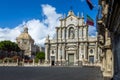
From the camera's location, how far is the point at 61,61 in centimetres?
11000

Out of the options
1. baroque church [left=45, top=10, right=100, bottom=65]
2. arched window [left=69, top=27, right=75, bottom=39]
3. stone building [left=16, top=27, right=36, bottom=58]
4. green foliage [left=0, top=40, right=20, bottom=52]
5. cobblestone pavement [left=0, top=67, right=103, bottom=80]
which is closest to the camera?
cobblestone pavement [left=0, top=67, right=103, bottom=80]

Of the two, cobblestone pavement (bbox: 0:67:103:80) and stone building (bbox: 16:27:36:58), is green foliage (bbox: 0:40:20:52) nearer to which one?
stone building (bbox: 16:27:36:58)

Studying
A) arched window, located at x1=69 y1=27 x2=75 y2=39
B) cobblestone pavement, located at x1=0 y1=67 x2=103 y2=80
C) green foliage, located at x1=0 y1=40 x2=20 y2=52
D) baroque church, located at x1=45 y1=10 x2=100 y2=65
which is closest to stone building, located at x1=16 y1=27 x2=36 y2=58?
green foliage, located at x1=0 y1=40 x2=20 y2=52

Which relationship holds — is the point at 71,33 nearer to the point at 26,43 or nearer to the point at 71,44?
the point at 71,44

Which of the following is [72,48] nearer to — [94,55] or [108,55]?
[94,55]

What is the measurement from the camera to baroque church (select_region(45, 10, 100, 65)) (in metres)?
107

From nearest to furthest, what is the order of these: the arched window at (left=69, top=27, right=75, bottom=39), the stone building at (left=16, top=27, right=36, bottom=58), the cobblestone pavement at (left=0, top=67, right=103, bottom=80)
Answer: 1. the cobblestone pavement at (left=0, top=67, right=103, bottom=80)
2. the arched window at (left=69, top=27, right=75, bottom=39)
3. the stone building at (left=16, top=27, right=36, bottom=58)

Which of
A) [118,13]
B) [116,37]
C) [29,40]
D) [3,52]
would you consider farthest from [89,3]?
[29,40]

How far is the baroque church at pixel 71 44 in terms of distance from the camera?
10703 cm

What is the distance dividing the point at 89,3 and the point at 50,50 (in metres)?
88.1

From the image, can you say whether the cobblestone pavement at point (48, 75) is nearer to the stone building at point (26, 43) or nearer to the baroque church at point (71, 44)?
the baroque church at point (71, 44)

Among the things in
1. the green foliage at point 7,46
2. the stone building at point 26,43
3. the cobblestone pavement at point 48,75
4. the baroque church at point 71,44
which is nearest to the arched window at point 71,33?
the baroque church at point 71,44

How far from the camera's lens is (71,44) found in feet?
364

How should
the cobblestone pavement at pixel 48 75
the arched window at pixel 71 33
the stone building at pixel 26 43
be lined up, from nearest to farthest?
the cobblestone pavement at pixel 48 75
the arched window at pixel 71 33
the stone building at pixel 26 43
